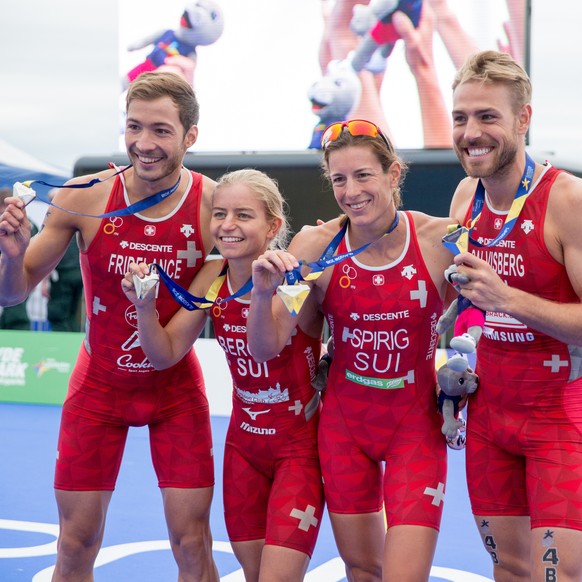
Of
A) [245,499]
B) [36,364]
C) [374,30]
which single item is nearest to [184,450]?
[245,499]

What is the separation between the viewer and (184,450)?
3387 mm

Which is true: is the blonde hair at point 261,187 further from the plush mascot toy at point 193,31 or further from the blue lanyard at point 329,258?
the plush mascot toy at point 193,31

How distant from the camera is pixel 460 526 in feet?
17.6

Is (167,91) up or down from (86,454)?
up

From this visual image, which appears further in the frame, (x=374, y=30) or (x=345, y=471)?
(x=374, y=30)

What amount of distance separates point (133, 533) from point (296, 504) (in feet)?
7.89

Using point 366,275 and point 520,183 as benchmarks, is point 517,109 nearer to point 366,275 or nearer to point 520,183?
point 520,183

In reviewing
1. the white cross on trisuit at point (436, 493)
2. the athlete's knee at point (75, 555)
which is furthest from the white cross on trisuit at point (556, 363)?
the athlete's knee at point (75, 555)

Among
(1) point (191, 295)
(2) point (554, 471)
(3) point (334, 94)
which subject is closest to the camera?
(2) point (554, 471)

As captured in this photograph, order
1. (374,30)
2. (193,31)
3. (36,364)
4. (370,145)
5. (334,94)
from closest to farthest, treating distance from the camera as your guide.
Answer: (370,145) < (36,364) < (374,30) < (334,94) < (193,31)

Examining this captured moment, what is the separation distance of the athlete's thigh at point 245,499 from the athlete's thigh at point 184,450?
0.46 ft

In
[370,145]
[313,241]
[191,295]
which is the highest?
[370,145]

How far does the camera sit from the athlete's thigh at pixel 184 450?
3.35 meters

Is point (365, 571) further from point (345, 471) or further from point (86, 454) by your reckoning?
point (86, 454)
